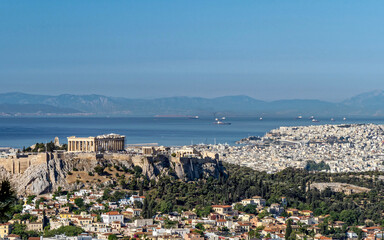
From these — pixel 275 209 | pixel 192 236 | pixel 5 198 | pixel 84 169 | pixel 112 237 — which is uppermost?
pixel 5 198

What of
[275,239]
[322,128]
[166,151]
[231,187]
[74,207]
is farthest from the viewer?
[322,128]

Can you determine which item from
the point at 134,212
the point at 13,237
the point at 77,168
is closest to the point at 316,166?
the point at 77,168

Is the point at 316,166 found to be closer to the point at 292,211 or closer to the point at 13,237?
the point at 292,211

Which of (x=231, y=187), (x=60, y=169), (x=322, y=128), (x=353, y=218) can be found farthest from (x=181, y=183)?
(x=322, y=128)

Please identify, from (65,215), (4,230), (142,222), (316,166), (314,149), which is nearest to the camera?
(4,230)

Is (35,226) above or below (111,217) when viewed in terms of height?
below

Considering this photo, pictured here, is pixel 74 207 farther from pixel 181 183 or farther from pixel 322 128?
pixel 322 128

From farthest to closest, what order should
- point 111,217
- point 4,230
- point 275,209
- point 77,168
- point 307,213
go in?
1. point 77,168
2. point 275,209
3. point 307,213
4. point 111,217
5. point 4,230

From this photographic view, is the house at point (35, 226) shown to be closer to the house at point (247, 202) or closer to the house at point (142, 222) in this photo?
the house at point (142, 222)
